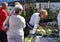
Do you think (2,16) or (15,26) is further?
(2,16)

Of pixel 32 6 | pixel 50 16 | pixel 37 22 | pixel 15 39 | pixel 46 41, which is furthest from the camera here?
pixel 32 6

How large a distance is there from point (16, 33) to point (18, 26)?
0.57ft

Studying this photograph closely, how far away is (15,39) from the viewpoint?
5.72 meters

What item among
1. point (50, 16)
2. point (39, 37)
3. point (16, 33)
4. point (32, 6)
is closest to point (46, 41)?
point (39, 37)

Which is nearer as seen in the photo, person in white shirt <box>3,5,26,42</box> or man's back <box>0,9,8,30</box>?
person in white shirt <box>3,5,26,42</box>

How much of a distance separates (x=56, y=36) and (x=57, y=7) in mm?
3699

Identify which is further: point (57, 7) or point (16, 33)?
point (57, 7)

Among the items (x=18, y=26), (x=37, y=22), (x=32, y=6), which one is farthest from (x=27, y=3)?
(x=18, y=26)

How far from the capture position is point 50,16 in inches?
344

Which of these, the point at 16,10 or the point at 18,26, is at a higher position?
the point at 16,10

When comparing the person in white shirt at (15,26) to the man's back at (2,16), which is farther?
the man's back at (2,16)

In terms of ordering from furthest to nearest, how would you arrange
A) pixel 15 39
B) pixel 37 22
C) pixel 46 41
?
1. pixel 37 22
2. pixel 15 39
3. pixel 46 41

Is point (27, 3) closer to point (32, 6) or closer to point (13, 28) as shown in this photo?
point (32, 6)

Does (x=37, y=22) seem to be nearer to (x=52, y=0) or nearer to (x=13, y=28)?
(x=13, y=28)
